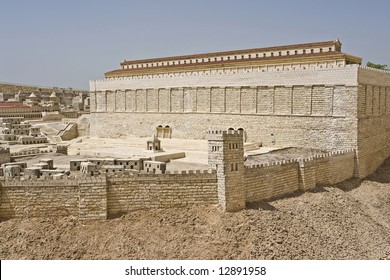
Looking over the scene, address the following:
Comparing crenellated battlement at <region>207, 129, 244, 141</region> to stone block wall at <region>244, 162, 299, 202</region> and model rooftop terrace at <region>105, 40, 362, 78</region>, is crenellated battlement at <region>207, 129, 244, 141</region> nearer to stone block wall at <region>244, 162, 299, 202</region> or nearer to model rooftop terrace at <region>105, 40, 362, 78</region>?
stone block wall at <region>244, 162, 299, 202</region>

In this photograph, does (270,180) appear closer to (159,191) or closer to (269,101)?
(159,191)

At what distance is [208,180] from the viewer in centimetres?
1538

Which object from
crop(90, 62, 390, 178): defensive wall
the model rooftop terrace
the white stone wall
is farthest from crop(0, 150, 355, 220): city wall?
the model rooftop terrace

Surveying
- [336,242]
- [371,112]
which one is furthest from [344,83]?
[336,242]

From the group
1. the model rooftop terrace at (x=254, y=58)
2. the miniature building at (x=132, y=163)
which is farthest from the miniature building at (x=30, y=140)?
the miniature building at (x=132, y=163)

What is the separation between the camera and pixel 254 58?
3372 cm

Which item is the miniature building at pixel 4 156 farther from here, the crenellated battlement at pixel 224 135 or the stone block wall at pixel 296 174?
the stone block wall at pixel 296 174

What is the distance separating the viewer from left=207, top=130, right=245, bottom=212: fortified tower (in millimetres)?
15242

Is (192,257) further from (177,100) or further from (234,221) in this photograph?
(177,100)

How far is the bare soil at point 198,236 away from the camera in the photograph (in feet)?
44.5

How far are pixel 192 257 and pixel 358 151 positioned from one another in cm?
1309

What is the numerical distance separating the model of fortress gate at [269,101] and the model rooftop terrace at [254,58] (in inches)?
2.8

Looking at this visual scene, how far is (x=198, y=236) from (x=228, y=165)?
8.77 ft

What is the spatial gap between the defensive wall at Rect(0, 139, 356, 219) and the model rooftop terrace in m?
14.5
